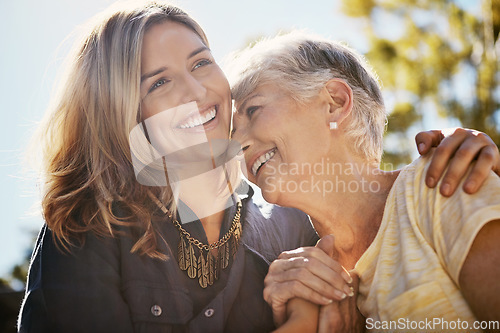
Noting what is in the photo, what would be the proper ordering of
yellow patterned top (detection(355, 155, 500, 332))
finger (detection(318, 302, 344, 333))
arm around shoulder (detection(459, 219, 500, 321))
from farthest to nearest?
finger (detection(318, 302, 344, 333)), yellow patterned top (detection(355, 155, 500, 332)), arm around shoulder (detection(459, 219, 500, 321))

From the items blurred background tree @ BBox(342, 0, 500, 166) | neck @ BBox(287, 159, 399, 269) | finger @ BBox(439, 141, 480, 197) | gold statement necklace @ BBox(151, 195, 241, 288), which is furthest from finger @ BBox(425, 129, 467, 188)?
blurred background tree @ BBox(342, 0, 500, 166)

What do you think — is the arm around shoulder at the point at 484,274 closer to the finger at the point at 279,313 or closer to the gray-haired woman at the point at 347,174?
the gray-haired woman at the point at 347,174

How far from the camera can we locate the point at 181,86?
2.45 meters

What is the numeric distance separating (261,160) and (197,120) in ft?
1.27

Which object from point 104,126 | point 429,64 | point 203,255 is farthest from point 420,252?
point 429,64

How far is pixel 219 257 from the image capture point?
8.14 ft

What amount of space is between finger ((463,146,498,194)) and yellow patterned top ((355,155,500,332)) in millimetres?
26

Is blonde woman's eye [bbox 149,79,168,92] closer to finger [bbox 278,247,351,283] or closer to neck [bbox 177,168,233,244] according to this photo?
neck [bbox 177,168,233,244]

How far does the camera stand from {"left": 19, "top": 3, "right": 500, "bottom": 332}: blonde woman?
2.11 metres

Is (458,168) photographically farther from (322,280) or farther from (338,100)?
(338,100)

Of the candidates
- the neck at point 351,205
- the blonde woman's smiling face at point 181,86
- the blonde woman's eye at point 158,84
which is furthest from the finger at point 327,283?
the blonde woman's eye at point 158,84

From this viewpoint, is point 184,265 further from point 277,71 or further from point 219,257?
point 277,71

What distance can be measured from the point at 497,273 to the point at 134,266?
144 cm

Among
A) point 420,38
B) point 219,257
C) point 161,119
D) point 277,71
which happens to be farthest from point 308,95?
point 420,38
